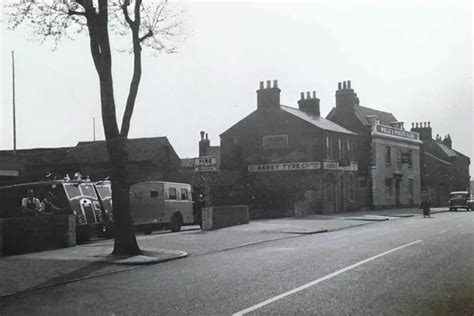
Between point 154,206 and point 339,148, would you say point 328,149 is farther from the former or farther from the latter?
point 154,206

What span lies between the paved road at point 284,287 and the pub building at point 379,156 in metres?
33.0

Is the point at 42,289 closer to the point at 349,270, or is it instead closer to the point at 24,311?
the point at 24,311

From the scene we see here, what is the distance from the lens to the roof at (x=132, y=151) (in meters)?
48.5

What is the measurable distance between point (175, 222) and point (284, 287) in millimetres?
15926

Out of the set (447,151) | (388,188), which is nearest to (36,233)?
(388,188)

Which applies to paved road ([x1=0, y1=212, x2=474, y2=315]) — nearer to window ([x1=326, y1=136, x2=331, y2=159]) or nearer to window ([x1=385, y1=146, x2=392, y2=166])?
window ([x1=326, y1=136, x2=331, y2=159])

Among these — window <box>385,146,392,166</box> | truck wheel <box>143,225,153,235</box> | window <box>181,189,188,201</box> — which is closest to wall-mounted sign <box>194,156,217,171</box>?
truck wheel <box>143,225,153,235</box>

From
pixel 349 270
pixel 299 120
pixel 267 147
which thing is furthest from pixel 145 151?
pixel 349 270

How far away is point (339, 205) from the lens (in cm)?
4278

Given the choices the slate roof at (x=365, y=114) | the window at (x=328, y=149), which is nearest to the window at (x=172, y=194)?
the window at (x=328, y=149)

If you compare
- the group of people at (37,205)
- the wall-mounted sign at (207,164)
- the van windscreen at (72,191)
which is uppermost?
the wall-mounted sign at (207,164)

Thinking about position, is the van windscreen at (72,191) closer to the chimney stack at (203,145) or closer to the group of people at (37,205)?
the group of people at (37,205)

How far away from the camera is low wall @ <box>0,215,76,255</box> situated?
1571cm

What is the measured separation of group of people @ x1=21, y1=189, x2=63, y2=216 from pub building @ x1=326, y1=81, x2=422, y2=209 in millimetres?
30853
